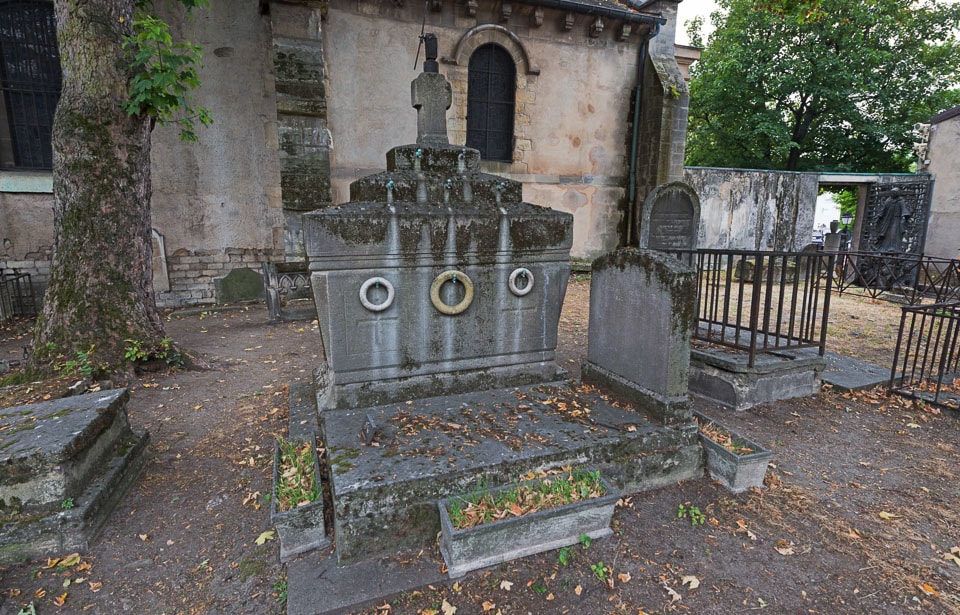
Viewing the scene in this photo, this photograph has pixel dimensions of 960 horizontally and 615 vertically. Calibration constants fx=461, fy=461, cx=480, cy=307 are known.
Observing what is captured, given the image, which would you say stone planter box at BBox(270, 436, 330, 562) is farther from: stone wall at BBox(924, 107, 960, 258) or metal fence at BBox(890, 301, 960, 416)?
stone wall at BBox(924, 107, 960, 258)

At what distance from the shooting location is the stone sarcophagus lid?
3.33 metres

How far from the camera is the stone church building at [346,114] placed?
8.25m

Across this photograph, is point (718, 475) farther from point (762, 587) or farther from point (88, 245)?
point (88, 245)

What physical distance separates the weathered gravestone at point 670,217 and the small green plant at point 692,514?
7106 mm

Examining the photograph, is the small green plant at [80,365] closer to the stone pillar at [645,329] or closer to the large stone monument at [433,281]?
the large stone monument at [433,281]

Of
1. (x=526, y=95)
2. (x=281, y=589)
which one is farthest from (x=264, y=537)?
(x=526, y=95)

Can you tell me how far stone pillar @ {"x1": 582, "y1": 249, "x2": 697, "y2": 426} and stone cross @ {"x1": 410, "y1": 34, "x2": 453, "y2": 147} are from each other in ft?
6.32

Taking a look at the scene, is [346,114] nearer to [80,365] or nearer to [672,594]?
[80,365]

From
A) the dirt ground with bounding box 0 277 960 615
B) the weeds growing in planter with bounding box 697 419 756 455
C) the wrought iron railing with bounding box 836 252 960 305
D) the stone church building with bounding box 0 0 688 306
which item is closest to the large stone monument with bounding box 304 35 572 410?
the dirt ground with bounding box 0 277 960 615

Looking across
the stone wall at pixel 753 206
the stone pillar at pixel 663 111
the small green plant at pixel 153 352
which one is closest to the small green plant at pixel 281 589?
the small green plant at pixel 153 352

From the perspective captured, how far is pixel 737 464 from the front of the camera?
3.02 metres

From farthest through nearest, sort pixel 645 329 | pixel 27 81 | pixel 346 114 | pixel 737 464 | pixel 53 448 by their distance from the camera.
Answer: pixel 346 114 → pixel 27 81 → pixel 645 329 → pixel 737 464 → pixel 53 448

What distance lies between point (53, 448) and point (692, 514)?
373 centimetres

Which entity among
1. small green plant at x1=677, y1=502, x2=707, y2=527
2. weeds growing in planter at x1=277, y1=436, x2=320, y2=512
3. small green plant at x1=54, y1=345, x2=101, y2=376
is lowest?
small green plant at x1=677, y1=502, x2=707, y2=527
